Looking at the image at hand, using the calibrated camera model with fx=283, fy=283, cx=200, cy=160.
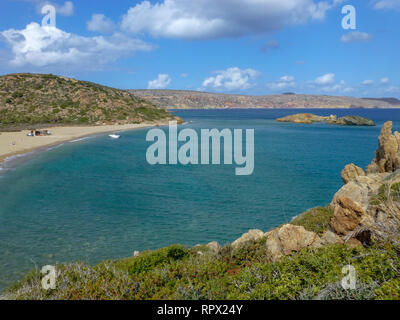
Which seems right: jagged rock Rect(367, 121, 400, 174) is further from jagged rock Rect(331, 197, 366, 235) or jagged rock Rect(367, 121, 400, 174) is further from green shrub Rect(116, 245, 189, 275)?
green shrub Rect(116, 245, 189, 275)

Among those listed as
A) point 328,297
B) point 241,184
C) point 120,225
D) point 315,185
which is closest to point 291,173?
point 315,185

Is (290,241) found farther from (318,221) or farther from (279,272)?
(318,221)

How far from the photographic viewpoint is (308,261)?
6414 millimetres

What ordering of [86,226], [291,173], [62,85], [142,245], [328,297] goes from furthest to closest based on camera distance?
1. [62,85]
2. [291,173]
3. [86,226]
4. [142,245]
5. [328,297]

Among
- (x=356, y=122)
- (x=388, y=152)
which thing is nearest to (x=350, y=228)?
(x=388, y=152)

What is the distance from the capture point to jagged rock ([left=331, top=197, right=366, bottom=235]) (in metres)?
8.41

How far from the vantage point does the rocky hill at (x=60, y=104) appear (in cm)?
7319

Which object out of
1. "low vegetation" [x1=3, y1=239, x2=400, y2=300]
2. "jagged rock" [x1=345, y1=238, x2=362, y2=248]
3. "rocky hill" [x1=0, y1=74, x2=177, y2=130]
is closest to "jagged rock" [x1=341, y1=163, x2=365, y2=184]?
"jagged rock" [x1=345, y1=238, x2=362, y2=248]

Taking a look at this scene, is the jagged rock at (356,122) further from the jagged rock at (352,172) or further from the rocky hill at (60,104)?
the jagged rock at (352,172)

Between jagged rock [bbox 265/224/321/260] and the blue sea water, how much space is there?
6524 millimetres

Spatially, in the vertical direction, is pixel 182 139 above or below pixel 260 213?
above

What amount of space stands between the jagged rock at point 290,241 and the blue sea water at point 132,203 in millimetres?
6524

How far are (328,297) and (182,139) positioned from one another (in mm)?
52360

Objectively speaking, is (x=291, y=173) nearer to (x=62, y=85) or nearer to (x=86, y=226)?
(x=86, y=226)
